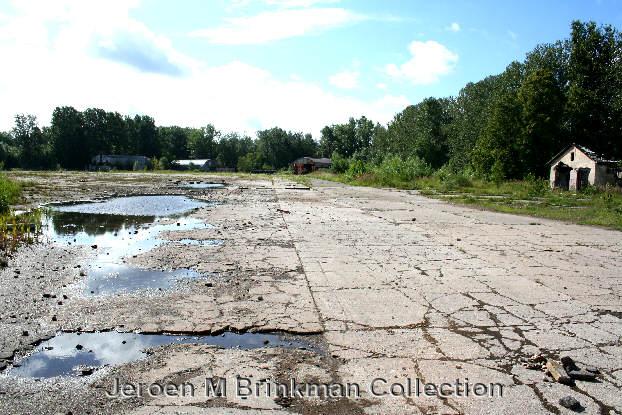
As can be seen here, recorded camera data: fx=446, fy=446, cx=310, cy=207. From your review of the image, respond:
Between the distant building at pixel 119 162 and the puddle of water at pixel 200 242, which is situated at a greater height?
the distant building at pixel 119 162

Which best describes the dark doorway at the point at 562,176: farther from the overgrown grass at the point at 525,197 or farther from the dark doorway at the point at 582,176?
the overgrown grass at the point at 525,197

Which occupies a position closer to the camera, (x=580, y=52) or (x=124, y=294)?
(x=124, y=294)

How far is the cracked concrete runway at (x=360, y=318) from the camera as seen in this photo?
3.23 m

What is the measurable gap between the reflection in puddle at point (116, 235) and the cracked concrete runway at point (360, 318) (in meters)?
0.35

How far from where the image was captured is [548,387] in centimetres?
342

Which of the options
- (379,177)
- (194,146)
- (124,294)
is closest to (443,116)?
(379,177)

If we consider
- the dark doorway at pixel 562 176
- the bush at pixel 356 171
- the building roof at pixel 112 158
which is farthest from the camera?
the building roof at pixel 112 158

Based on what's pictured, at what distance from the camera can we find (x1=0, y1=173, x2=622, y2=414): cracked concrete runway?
10.6 feet

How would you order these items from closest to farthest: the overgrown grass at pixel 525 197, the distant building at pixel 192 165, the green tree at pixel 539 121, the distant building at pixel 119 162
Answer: the overgrown grass at pixel 525 197 < the green tree at pixel 539 121 < the distant building at pixel 119 162 < the distant building at pixel 192 165

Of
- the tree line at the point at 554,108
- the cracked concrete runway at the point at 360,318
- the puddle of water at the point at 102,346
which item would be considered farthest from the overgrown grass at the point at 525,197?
the puddle of water at the point at 102,346

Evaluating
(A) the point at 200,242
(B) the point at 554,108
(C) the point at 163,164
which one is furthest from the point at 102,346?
(C) the point at 163,164

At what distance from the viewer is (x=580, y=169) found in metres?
41.5

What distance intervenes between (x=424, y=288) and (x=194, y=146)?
392 ft

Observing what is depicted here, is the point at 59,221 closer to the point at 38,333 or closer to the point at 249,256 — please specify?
the point at 249,256
